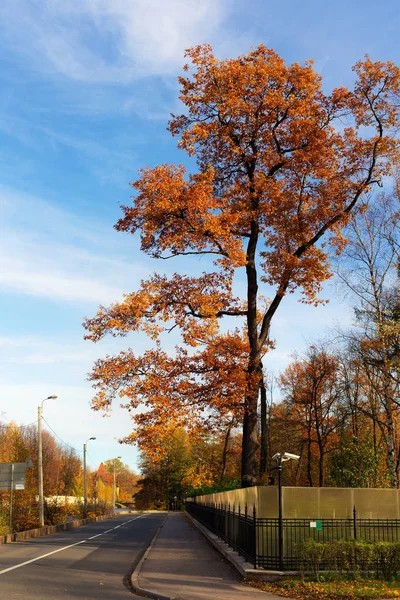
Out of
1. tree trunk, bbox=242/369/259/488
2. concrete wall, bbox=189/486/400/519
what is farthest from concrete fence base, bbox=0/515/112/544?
concrete wall, bbox=189/486/400/519

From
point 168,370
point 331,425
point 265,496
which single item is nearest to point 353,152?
point 168,370

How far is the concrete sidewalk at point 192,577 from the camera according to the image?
1156cm

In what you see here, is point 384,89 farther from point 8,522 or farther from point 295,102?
point 8,522

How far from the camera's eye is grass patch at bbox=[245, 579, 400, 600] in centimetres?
1112

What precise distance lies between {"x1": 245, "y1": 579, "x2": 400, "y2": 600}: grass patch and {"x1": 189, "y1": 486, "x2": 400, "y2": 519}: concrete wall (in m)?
2.15

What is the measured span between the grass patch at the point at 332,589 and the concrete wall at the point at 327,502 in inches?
84.6

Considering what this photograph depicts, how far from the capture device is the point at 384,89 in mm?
23109

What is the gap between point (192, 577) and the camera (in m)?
14.0

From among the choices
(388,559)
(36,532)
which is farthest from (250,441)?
(36,532)

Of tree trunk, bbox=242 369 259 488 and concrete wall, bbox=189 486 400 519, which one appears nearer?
concrete wall, bbox=189 486 400 519

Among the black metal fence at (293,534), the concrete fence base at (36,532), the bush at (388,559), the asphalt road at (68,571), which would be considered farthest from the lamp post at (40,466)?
the bush at (388,559)

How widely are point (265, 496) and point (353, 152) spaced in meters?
14.2

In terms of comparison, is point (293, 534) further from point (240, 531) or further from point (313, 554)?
point (240, 531)

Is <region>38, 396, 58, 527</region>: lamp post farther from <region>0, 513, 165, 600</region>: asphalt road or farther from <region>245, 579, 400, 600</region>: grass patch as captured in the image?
<region>245, 579, 400, 600</region>: grass patch
